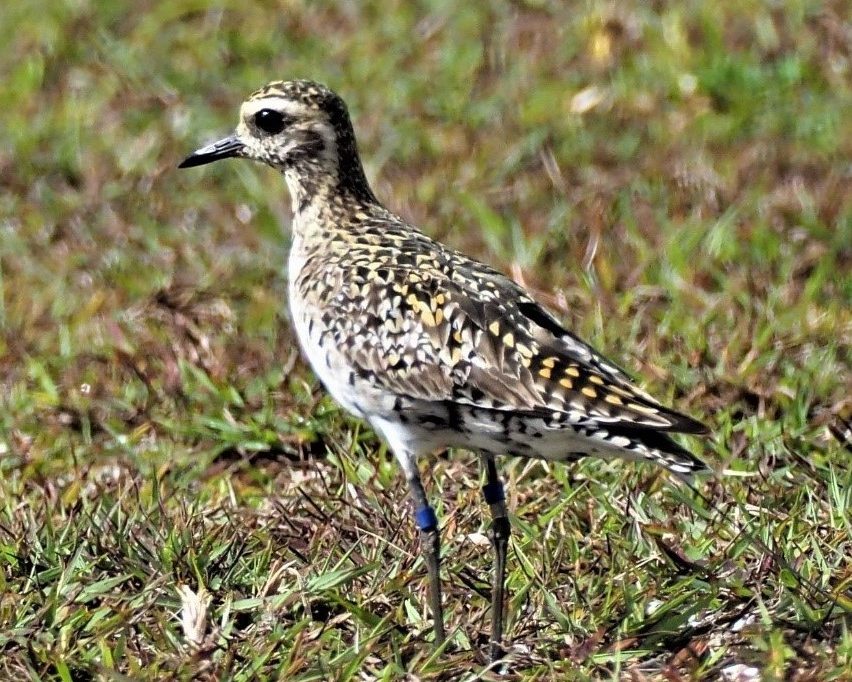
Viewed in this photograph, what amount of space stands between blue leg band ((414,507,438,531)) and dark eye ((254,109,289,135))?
1.62m

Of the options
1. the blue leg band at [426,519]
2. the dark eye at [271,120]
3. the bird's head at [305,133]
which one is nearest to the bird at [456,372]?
the blue leg band at [426,519]

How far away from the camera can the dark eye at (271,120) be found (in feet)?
20.4

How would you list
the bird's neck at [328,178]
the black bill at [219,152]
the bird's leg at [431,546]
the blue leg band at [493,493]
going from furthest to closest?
the black bill at [219,152]
the bird's neck at [328,178]
the blue leg band at [493,493]
the bird's leg at [431,546]

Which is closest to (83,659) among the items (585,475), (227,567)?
(227,567)

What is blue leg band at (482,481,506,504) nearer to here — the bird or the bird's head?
the bird

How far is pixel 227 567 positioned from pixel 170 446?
1403 millimetres

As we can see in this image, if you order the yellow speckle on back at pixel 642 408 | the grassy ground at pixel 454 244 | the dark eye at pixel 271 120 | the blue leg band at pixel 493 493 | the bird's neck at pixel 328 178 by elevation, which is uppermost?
the dark eye at pixel 271 120

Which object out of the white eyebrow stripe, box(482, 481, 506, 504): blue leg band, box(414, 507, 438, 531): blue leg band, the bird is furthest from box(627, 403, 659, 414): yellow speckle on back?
the white eyebrow stripe

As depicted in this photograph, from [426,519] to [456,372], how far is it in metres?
0.45

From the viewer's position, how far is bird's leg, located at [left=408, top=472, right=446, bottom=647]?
5.09m

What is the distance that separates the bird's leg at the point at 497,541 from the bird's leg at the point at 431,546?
0.50 ft

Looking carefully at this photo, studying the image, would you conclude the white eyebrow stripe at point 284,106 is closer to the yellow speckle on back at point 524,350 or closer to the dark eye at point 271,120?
the dark eye at point 271,120

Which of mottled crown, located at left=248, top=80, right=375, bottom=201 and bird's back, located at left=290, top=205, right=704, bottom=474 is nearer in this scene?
bird's back, located at left=290, top=205, right=704, bottom=474

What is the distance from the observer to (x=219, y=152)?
6.43m
